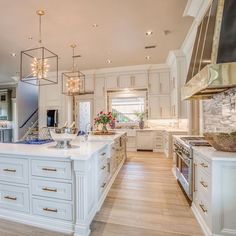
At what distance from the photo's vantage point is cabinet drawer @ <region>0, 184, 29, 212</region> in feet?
6.74

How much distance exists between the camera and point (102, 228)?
78.3 inches

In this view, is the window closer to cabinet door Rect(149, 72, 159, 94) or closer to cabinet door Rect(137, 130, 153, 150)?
cabinet door Rect(149, 72, 159, 94)

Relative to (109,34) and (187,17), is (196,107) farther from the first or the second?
(109,34)

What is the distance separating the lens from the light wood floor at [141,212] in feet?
6.33

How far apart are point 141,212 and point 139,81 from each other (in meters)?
5.07

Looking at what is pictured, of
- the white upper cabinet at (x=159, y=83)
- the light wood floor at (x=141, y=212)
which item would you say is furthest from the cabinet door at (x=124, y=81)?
the light wood floor at (x=141, y=212)

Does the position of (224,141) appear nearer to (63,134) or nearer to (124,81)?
(63,134)

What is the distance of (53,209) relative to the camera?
6.40ft

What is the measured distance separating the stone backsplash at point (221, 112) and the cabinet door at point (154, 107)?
2942 mm

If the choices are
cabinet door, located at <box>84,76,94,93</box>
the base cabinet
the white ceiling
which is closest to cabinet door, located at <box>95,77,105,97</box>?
cabinet door, located at <box>84,76,94,93</box>

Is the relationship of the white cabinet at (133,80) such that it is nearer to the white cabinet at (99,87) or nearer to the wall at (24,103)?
the white cabinet at (99,87)

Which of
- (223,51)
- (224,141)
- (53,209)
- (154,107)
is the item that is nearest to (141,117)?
(154,107)

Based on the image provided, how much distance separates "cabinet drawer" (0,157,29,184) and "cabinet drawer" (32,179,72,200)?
0.16 metres

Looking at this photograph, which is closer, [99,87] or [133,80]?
[133,80]
